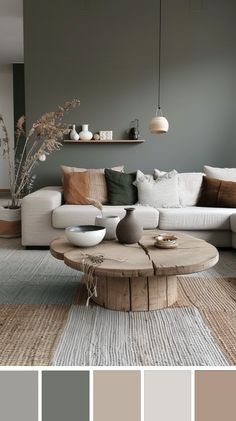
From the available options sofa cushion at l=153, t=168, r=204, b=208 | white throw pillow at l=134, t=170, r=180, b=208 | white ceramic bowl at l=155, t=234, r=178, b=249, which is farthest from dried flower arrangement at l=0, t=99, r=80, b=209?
white ceramic bowl at l=155, t=234, r=178, b=249

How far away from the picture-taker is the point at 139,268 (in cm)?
242

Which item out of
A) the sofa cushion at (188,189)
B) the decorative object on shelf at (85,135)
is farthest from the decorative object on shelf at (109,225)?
the decorative object on shelf at (85,135)

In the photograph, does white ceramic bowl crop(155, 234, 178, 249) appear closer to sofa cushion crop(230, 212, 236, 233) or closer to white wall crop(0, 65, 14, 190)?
sofa cushion crop(230, 212, 236, 233)

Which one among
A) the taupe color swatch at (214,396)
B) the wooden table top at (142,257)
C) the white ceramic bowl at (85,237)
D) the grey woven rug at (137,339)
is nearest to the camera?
the taupe color swatch at (214,396)

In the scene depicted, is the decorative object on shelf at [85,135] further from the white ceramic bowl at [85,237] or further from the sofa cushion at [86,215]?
the white ceramic bowl at [85,237]

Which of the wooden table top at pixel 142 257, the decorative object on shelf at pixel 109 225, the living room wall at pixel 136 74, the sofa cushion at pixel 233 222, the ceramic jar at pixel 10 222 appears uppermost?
the living room wall at pixel 136 74

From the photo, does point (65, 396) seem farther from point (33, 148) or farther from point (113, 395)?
point (33, 148)

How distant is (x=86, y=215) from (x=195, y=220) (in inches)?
Result: 45.1

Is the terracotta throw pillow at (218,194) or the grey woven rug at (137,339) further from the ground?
the terracotta throw pillow at (218,194)

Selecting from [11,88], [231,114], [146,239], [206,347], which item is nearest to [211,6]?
[231,114]

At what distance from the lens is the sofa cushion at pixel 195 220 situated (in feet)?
14.5

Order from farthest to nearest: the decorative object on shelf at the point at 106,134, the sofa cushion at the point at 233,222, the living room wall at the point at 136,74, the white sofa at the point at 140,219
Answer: the decorative object on shelf at the point at 106,134, the living room wall at the point at 136,74, the white sofa at the point at 140,219, the sofa cushion at the point at 233,222

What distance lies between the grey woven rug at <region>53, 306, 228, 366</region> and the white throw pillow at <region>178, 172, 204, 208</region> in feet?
7.67

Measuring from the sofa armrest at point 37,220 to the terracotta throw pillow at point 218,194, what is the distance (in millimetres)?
1757
